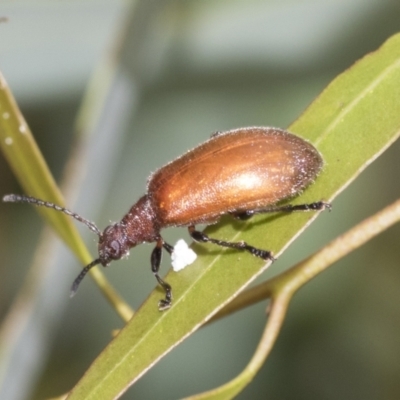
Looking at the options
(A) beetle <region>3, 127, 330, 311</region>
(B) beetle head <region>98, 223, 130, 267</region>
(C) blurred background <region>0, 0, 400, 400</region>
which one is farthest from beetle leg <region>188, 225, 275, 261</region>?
(C) blurred background <region>0, 0, 400, 400</region>

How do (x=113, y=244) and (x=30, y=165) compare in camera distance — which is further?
(x=113, y=244)

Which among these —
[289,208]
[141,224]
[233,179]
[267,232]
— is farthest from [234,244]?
[141,224]

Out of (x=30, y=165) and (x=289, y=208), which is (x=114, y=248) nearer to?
(x=30, y=165)

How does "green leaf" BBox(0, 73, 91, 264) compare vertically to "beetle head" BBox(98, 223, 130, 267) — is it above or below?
above

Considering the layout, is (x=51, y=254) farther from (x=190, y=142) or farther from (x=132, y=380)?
(x=132, y=380)

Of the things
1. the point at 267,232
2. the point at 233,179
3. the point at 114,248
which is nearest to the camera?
the point at 267,232

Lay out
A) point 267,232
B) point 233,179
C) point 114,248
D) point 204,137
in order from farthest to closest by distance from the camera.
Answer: point 204,137 → point 114,248 → point 233,179 → point 267,232

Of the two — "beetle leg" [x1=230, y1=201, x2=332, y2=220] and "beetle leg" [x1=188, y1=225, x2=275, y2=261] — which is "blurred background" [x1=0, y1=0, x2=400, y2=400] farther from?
"beetle leg" [x1=230, y1=201, x2=332, y2=220]

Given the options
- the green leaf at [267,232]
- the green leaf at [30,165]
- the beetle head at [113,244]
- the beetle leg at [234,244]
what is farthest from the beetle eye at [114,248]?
the green leaf at [267,232]
